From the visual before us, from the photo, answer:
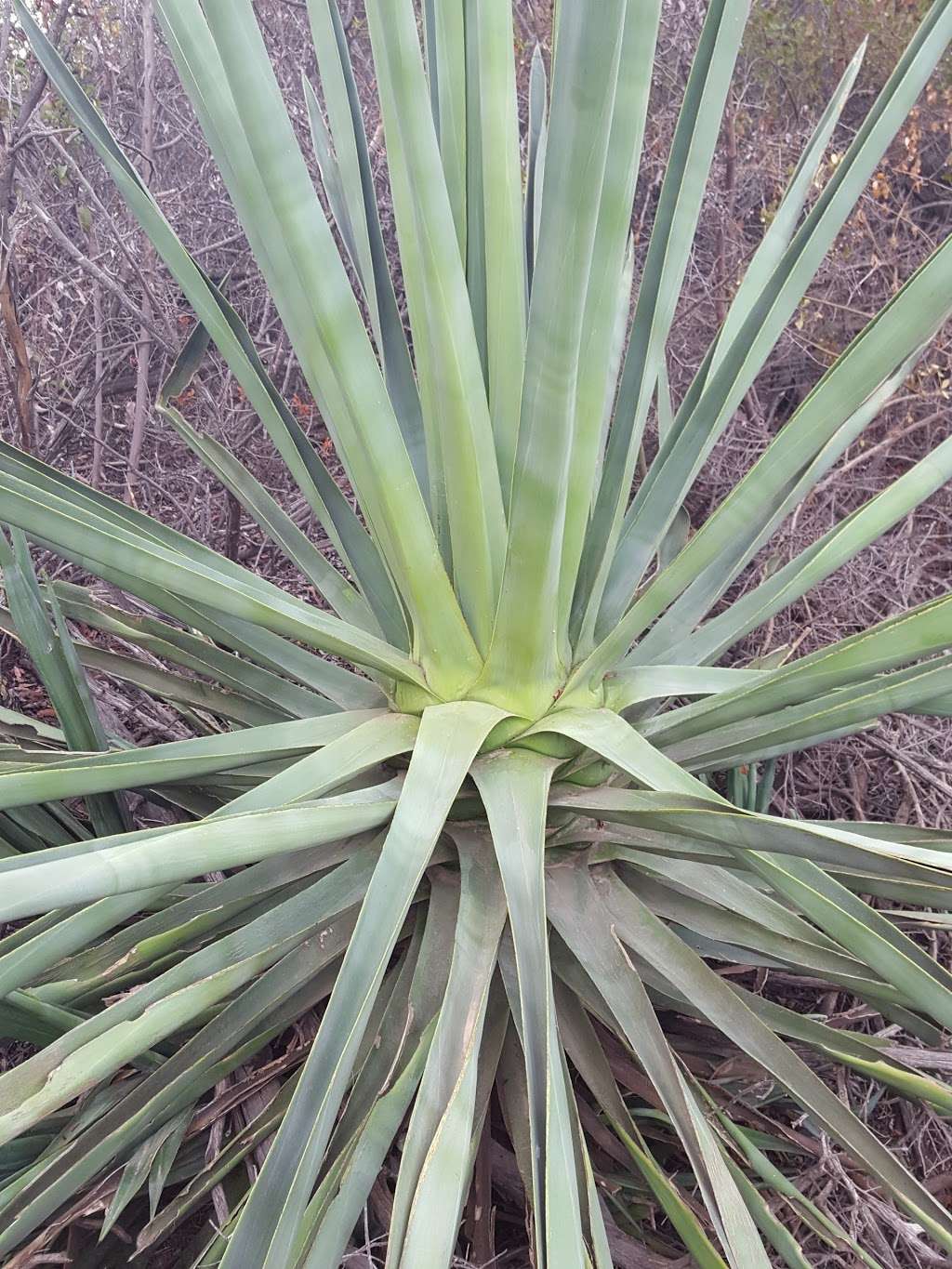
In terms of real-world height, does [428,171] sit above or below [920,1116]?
above

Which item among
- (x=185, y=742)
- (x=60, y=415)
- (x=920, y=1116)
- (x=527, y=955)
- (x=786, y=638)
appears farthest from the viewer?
(x=60, y=415)

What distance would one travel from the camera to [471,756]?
0.82m

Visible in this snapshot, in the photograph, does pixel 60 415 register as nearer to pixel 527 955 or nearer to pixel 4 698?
pixel 4 698

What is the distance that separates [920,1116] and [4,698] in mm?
1518

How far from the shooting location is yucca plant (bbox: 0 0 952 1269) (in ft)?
2.32

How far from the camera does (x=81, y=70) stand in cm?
206

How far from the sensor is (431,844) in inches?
30.1

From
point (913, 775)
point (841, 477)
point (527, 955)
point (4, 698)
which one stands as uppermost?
point (841, 477)

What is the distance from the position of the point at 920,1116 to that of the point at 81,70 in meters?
2.39

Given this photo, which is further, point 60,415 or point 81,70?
point 81,70

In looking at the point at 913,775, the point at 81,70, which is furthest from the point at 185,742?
the point at 81,70

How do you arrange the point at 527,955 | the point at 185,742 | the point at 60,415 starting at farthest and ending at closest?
the point at 60,415 < the point at 185,742 < the point at 527,955

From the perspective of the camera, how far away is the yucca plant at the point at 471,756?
71 centimetres

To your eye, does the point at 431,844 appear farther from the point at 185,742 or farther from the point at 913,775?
the point at 913,775
